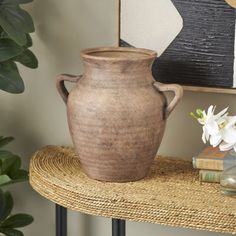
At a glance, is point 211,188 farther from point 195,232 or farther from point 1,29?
point 1,29

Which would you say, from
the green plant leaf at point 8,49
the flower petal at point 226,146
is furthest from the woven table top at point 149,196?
the green plant leaf at point 8,49

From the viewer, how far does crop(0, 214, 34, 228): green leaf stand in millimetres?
2256

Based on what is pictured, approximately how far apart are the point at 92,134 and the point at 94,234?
618 millimetres

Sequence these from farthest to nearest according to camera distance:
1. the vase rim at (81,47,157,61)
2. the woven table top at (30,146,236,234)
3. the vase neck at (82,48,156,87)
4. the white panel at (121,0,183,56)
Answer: the white panel at (121,0,183,56) → the vase rim at (81,47,157,61) → the vase neck at (82,48,156,87) → the woven table top at (30,146,236,234)

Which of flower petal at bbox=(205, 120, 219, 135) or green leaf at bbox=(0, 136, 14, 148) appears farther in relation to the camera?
green leaf at bbox=(0, 136, 14, 148)

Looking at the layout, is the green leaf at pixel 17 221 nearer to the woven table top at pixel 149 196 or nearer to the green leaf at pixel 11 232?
the green leaf at pixel 11 232

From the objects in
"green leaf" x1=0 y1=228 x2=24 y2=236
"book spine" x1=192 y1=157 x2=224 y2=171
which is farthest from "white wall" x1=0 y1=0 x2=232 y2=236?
"book spine" x1=192 y1=157 x2=224 y2=171

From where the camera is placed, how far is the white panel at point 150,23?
204cm

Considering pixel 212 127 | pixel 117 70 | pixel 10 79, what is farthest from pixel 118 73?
pixel 10 79

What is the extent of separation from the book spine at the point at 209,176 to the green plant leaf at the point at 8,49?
0.64m

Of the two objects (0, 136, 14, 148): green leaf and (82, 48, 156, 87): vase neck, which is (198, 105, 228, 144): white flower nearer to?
(82, 48, 156, 87): vase neck

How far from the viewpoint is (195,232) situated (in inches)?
86.1

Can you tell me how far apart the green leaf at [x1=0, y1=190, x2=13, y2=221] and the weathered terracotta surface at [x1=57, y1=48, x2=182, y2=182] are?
46 cm

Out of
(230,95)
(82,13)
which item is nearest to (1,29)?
(82,13)
